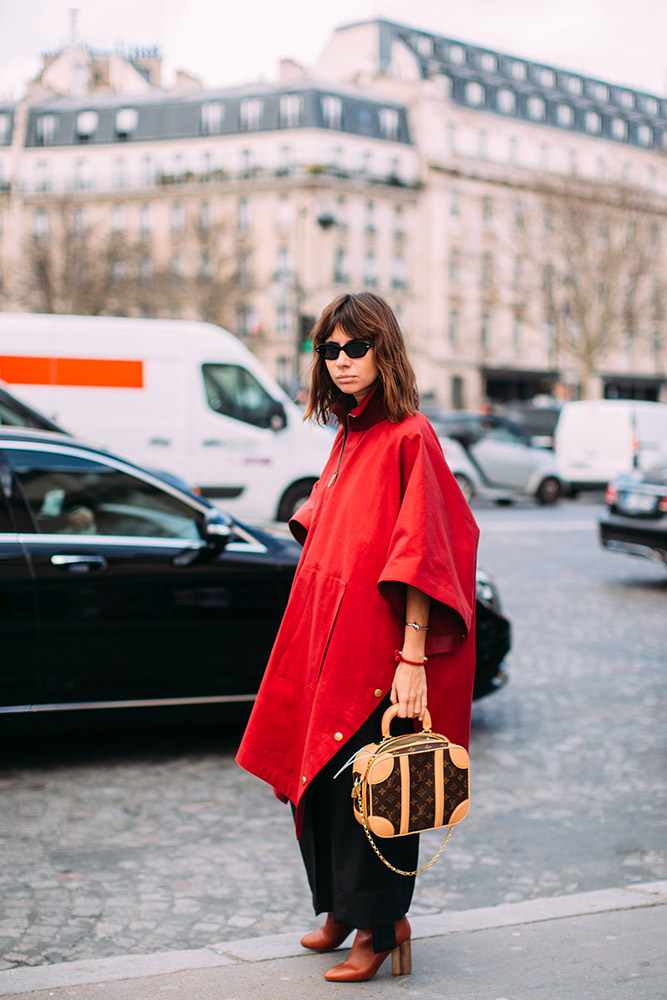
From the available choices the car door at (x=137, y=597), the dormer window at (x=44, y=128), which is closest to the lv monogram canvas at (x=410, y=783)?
the car door at (x=137, y=597)

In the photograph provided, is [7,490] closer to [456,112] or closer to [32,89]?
[456,112]

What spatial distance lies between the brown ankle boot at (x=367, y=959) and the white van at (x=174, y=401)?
10621mm

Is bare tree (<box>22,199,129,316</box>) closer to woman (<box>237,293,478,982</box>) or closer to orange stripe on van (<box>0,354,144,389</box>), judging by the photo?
orange stripe on van (<box>0,354,144,389</box>)

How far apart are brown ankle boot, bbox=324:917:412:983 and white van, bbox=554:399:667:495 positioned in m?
19.9

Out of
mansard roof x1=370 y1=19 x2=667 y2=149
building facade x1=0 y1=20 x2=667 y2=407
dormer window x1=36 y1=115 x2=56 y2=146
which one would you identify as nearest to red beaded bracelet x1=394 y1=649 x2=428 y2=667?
building facade x1=0 y1=20 x2=667 y2=407

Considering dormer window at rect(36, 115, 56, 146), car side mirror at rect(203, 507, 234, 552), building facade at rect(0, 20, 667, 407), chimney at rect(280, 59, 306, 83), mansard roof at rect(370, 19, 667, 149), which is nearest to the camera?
car side mirror at rect(203, 507, 234, 552)

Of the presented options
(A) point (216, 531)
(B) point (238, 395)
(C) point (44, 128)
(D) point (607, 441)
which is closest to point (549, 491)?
(D) point (607, 441)

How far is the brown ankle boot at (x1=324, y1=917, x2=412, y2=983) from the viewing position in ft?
9.93

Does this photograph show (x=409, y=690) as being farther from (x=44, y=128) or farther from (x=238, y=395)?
(x=44, y=128)

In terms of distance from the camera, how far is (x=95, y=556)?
5258mm

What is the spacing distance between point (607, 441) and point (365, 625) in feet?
67.7

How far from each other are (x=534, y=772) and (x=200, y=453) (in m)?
A: 8.83

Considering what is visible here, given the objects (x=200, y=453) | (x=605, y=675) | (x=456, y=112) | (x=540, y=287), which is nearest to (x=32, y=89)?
(x=456, y=112)

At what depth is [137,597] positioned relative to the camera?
5258 mm
